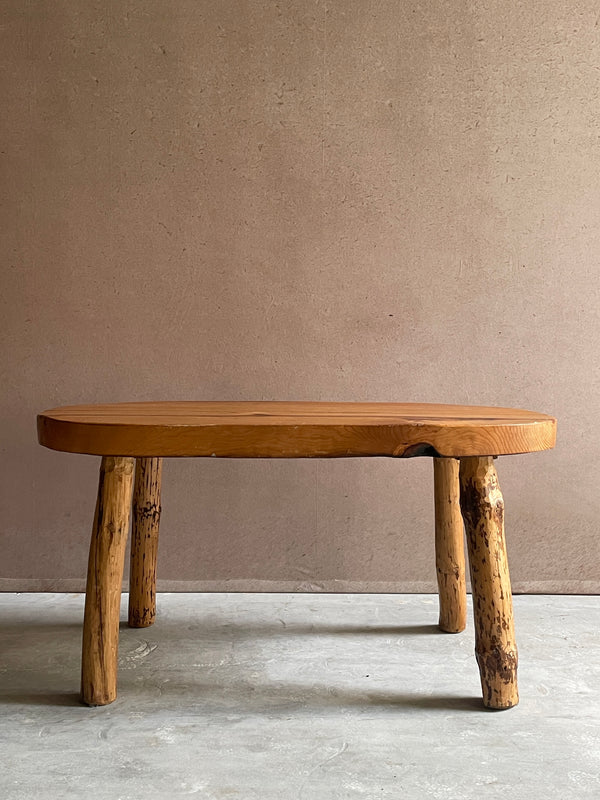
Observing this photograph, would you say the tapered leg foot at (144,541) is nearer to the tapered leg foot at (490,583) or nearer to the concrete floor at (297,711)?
the concrete floor at (297,711)

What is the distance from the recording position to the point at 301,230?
7.28ft

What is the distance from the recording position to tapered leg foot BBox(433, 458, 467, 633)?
1882 mm

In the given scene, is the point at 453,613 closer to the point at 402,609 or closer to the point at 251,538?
the point at 402,609

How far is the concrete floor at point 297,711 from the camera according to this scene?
4.00 feet

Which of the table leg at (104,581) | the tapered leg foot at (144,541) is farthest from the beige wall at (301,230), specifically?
the table leg at (104,581)

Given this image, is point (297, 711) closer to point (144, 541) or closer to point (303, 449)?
point (303, 449)

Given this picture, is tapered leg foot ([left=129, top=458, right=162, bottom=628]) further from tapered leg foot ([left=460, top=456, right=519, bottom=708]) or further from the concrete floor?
tapered leg foot ([left=460, top=456, right=519, bottom=708])

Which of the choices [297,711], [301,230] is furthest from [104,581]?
[301,230]

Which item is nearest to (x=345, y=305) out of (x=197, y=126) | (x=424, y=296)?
(x=424, y=296)

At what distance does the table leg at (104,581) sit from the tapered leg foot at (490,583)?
0.62 m

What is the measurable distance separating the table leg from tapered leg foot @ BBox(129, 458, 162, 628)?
416 millimetres

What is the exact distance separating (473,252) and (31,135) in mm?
1223

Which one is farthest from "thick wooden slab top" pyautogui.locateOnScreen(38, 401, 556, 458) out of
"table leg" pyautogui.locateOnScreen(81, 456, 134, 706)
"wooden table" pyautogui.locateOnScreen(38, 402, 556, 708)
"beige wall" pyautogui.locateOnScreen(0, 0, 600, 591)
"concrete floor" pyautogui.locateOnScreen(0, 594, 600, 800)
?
"beige wall" pyautogui.locateOnScreen(0, 0, 600, 591)

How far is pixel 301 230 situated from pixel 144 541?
91cm
